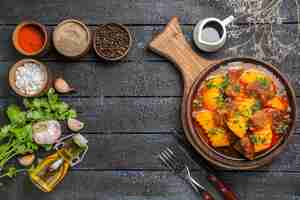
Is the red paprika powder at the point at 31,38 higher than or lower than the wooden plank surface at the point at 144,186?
higher

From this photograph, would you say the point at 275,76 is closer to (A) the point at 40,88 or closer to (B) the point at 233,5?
(B) the point at 233,5

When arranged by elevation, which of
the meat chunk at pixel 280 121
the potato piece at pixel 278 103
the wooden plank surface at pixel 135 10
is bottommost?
the meat chunk at pixel 280 121

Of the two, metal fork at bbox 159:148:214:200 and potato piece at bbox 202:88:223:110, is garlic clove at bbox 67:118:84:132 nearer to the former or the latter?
metal fork at bbox 159:148:214:200

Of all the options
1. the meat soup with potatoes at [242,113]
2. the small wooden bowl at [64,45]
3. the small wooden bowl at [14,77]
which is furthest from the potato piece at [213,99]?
the small wooden bowl at [14,77]

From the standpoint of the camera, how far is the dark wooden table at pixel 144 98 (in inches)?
76.0

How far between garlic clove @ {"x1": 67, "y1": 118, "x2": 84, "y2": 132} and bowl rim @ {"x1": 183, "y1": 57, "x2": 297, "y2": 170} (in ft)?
1.34

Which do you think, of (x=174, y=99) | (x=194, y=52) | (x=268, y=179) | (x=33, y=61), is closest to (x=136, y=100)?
(x=174, y=99)

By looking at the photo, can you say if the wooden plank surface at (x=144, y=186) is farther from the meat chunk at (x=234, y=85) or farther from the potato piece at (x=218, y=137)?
the meat chunk at (x=234, y=85)

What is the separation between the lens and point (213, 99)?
180 centimetres

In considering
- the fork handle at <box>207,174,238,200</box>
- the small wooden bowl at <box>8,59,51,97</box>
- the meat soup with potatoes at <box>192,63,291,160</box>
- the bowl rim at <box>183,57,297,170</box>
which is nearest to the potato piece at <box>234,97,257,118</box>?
the meat soup with potatoes at <box>192,63,291,160</box>

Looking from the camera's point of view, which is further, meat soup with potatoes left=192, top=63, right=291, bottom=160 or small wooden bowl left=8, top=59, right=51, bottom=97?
small wooden bowl left=8, top=59, right=51, bottom=97

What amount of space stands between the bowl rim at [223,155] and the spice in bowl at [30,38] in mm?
585

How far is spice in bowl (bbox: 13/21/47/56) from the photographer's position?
1.89 meters

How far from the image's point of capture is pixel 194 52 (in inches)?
75.7
